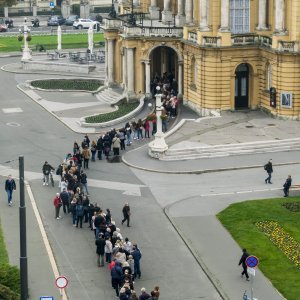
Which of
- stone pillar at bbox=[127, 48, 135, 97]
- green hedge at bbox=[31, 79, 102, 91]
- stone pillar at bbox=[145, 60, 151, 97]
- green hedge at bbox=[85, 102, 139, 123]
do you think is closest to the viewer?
green hedge at bbox=[85, 102, 139, 123]

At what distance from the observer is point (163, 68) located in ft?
273

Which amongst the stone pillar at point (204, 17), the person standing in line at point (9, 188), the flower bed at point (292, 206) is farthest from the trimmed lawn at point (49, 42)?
the flower bed at point (292, 206)

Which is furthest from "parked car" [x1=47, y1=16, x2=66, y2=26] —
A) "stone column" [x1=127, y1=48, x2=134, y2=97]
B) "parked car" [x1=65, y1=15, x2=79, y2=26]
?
"stone column" [x1=127, y1=48, x2=134, y2=97]

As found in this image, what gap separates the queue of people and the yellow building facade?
55.4 feet

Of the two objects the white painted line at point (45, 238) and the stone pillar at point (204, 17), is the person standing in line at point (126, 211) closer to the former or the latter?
the white painted line at point (45, 238)

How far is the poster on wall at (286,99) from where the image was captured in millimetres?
68250

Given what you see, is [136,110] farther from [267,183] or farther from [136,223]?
[136,223]

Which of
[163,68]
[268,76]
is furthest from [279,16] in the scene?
[163,68]

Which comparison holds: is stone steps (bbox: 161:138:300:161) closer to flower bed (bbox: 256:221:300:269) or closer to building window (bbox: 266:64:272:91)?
building window (bbox: 266:64:272:91)

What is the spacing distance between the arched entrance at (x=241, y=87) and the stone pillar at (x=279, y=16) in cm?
497

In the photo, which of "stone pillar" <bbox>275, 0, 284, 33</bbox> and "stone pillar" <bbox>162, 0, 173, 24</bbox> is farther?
"stone pillar" <bbox>162, 0, 173, 24</bbox>

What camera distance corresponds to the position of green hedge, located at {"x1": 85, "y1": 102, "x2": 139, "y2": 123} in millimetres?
73375

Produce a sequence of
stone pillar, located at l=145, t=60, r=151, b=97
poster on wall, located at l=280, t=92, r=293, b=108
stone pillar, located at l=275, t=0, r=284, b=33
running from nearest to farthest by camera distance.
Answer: stone pillar, located at l=275, t=0, r=284, b=33, poster on wall, located at l=280, t=92, r=293, b=108, stone pillar, located at l=145, t=60, r=151, b=97

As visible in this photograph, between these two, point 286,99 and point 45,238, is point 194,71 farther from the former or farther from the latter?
point 45,238
